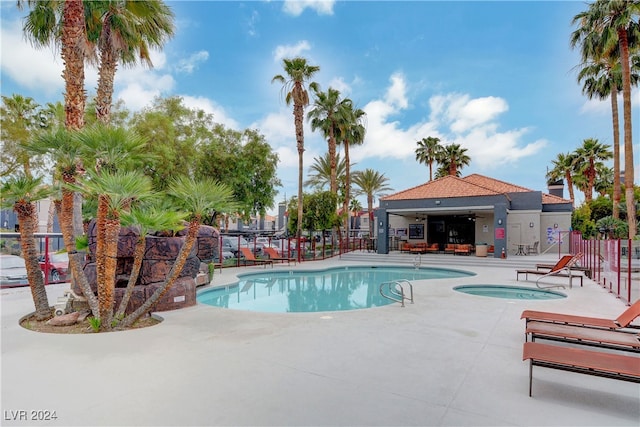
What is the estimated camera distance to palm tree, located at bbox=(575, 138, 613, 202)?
32562mm

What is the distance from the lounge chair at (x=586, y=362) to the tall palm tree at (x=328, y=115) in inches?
921

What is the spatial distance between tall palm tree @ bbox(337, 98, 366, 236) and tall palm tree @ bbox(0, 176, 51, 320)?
69.0 ft

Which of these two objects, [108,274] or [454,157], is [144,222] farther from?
[454,157]

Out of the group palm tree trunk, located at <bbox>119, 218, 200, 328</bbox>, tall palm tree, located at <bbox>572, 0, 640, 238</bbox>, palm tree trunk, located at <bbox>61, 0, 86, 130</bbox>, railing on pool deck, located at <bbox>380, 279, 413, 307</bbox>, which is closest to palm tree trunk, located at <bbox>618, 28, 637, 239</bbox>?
tall palm tree, located at <bbox>572, 0, 640, 238</bbox>

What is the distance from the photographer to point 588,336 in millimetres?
4422

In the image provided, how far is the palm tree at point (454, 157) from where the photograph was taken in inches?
1431

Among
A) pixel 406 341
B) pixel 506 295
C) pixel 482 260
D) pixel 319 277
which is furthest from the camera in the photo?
pixel 482 260

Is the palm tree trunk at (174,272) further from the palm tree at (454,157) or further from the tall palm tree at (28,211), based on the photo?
the palm tree at (454,157)

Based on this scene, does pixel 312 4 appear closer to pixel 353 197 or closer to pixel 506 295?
pixel 506 295

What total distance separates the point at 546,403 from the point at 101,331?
6446mm

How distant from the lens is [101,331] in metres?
5.97

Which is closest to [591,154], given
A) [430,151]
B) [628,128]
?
[430,151]

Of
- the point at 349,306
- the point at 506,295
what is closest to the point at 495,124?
the point at 506,295

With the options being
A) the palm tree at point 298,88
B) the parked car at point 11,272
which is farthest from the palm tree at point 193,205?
the palm tree at point 298,88
